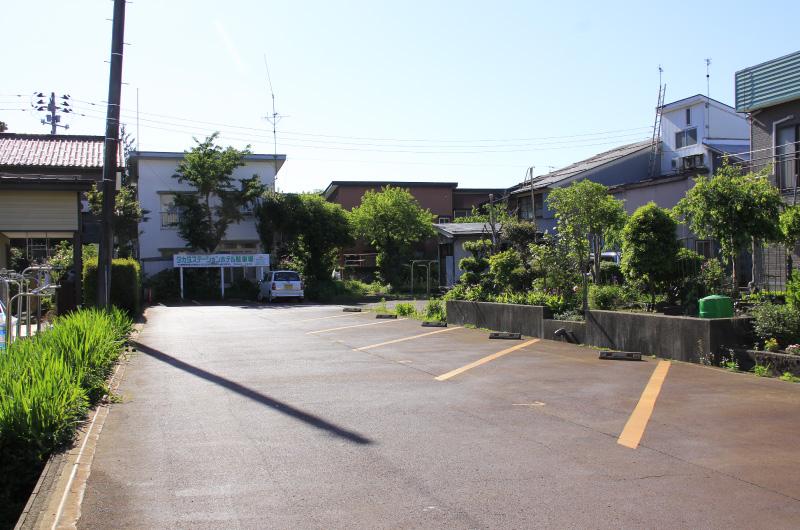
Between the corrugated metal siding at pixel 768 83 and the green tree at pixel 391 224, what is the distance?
897 inches

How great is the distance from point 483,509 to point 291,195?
110 feet

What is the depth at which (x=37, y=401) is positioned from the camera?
208 inches

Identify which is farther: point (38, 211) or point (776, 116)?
point (38, 211)

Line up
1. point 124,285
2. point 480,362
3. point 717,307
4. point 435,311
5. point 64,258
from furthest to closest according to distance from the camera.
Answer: point 64,258, point 435,311, point 124,285, point 480,362, point 717,307

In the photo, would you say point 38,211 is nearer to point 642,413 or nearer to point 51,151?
point 51,151

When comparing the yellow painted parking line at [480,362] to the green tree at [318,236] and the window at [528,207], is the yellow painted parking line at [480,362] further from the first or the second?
the green tree at [318,236]

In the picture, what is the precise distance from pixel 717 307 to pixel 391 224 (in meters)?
28.2

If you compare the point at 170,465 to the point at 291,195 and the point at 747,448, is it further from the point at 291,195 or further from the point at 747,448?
the point at 291,195

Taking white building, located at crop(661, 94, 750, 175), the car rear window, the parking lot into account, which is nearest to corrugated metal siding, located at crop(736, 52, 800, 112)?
the parking lot

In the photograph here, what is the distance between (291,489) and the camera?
436 cm

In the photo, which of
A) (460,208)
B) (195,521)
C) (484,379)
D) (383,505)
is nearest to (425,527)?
(383,505)

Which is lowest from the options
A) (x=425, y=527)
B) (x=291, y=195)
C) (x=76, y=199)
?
(x=425, y=527)

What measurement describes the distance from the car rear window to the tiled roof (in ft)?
38.9

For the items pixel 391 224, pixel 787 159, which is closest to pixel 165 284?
pixel 391 224
